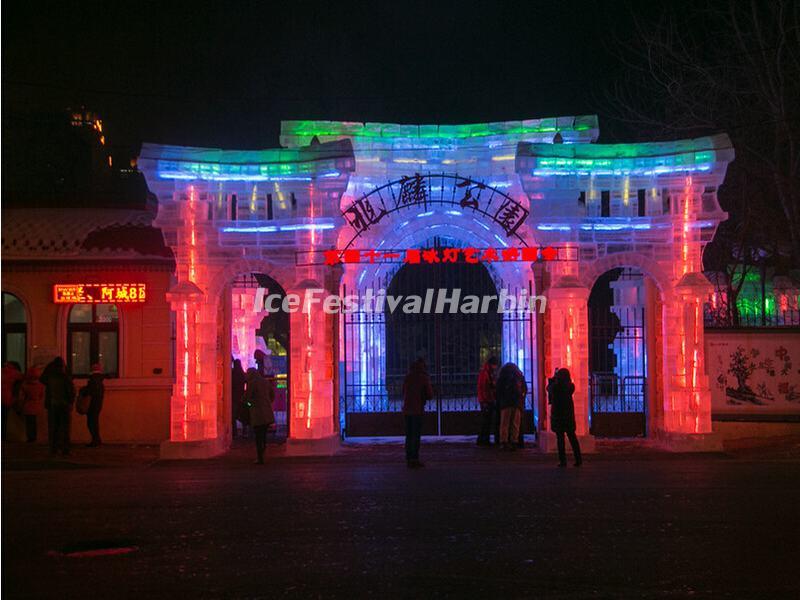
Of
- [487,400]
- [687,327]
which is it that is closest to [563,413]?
[487,400]

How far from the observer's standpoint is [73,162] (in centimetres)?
3622

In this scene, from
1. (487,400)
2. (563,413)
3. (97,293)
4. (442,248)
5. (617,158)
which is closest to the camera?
(563,413)

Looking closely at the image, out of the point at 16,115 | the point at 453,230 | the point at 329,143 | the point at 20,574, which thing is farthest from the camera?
the point at 16,115

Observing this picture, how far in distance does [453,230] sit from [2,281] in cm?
929

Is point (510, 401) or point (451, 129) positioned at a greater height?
point (451, 129)

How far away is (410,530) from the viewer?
9148mm

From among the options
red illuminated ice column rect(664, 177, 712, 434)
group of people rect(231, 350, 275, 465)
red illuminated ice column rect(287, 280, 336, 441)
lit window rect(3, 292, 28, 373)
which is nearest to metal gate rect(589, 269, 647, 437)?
red illuminated ice column rect(664, 177, 712, 434)

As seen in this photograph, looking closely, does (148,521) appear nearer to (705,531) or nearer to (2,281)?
(705,531)

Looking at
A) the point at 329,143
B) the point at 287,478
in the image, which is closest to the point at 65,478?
the point at 287,478

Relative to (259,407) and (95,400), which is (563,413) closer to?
(259,407)

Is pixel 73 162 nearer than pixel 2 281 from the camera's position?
No

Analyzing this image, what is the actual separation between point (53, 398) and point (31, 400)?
1.64 metres

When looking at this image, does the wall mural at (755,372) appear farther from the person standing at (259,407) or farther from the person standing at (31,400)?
the person standing at (31,400)

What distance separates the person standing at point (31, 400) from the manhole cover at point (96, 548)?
8954 millimetres
